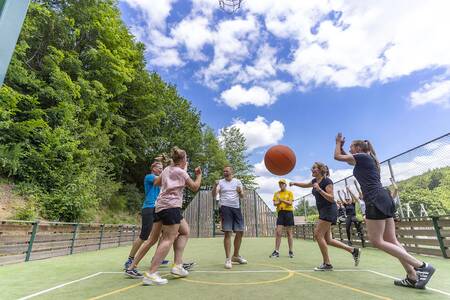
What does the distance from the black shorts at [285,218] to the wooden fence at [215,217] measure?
13.5 meters

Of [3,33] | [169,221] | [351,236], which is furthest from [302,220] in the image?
[3,33]

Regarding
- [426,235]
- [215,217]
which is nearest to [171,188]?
[426,235]

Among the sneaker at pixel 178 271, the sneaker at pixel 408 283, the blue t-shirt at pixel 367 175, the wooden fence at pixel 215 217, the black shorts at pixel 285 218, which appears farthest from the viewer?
the wooden fence at pixel 215 217

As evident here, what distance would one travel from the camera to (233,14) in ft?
36.9

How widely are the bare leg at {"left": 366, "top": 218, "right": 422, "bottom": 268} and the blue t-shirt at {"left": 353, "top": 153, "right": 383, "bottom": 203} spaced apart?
0.98ft

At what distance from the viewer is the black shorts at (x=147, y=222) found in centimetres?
479

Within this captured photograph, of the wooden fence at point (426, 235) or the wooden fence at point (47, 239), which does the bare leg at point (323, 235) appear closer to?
the wooden fence at point (426, 235)

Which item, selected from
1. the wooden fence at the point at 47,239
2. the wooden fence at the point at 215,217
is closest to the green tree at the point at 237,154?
the wooden fence at the point at 215,217

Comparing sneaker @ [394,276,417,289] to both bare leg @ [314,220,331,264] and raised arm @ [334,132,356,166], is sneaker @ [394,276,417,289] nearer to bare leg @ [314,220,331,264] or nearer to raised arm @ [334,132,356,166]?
bare leg @ [314,220,331,264]

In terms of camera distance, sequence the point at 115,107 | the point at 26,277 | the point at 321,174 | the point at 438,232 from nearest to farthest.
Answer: the point at 26,277 → the point at 321,174 → the point at 438,232 → the point at 115,107

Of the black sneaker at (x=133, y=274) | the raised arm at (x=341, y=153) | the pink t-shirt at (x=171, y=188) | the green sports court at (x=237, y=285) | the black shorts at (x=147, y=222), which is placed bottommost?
the green sports court at (x=237, y=285)

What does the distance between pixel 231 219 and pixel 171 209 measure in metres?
1.71

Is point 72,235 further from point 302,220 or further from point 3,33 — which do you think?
point 302,220

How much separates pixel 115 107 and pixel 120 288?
57.1 ft
